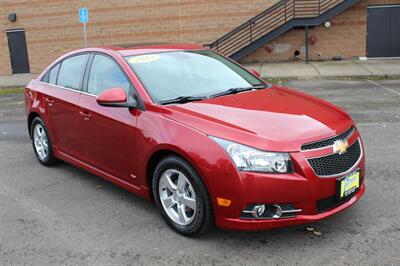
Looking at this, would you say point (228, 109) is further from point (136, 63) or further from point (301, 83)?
point (301, 83)

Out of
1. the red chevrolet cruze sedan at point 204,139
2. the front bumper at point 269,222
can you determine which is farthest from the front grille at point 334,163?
the front bumper at point 269,222

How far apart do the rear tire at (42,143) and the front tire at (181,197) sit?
233 cm

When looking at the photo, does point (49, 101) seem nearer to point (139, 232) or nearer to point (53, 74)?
point (53, 74)

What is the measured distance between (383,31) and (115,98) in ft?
51.0

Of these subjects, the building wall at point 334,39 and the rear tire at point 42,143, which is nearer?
the rear tire at point 42,143

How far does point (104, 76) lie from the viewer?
4.89m

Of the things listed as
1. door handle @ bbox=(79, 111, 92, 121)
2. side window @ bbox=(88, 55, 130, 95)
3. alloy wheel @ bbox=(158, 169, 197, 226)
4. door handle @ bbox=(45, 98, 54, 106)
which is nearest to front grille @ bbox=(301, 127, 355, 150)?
alloy wheel @ bbox=(158, 169, 197, 226)

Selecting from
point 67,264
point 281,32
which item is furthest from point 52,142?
point 281,32

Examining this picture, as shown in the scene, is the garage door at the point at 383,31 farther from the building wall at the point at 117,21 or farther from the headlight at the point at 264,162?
the headlight at the point at 264,162

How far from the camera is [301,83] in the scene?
13578 mm

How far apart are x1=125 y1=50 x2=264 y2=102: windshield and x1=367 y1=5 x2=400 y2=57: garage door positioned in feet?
45.6

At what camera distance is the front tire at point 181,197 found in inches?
146

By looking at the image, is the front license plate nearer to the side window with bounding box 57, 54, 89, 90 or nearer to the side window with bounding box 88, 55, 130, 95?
the side window with bounding box 88, 55, 130, 95

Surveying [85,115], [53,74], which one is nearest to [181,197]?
[85,115]
